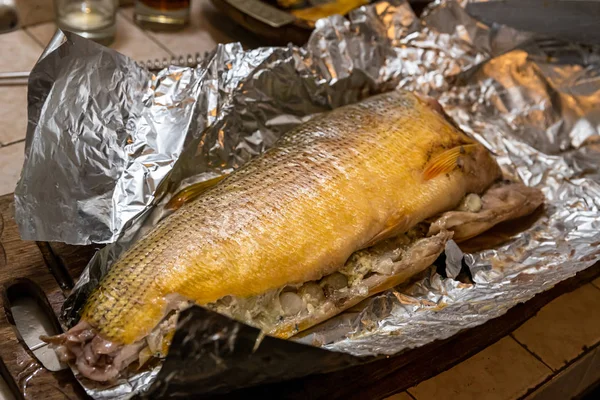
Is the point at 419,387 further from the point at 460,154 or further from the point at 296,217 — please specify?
the point at 460,154

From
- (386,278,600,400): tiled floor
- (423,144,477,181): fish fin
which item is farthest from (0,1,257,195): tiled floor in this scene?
(386,278,600,400): tiled floor

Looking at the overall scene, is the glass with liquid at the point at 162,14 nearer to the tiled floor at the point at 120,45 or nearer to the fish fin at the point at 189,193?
the tiled floor at the point at 120,45

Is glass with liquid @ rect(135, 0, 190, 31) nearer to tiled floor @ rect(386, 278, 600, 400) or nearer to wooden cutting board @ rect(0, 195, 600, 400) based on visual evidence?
wooden cutting board @ rect(0, 195, 600, 400)

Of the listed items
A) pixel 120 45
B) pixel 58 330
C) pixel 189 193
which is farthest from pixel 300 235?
pixel 120 45

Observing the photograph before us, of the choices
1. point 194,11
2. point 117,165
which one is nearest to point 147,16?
point 194,11

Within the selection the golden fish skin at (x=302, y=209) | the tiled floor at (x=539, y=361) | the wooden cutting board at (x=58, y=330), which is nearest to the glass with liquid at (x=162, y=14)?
the golden fish skin at (x=302, y=209)
